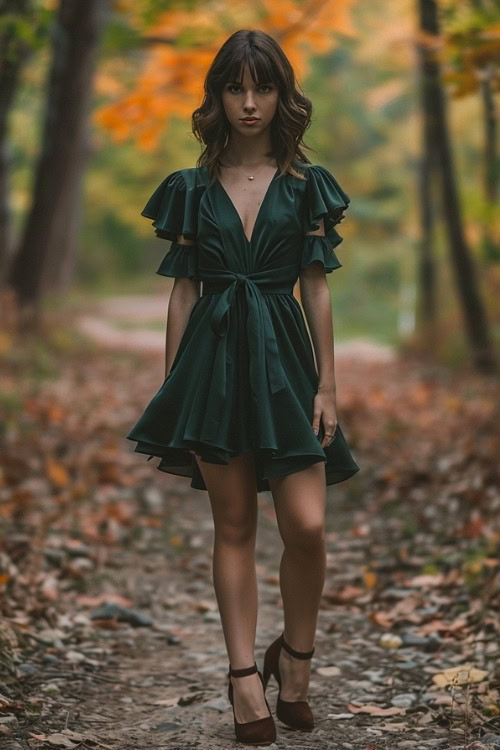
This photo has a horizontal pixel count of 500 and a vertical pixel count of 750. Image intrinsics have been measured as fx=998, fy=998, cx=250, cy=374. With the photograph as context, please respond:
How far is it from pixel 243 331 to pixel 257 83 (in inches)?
30.7

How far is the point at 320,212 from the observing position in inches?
123

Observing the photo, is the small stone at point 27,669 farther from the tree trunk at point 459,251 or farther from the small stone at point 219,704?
the tree trunk at point 459,251

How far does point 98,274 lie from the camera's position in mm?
40719

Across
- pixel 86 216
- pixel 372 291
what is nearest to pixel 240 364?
pixel 372 291

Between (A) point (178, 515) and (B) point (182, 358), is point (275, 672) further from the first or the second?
(A) point (178, 515)

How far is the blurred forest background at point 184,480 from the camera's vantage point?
12.2 feet

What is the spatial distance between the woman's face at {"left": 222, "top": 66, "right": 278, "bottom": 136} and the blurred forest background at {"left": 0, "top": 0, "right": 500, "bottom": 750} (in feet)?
2.03

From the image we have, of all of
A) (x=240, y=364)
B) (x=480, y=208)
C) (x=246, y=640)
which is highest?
(x=480, y=208)

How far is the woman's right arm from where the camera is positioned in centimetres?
329

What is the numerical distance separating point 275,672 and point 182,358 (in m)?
1.11

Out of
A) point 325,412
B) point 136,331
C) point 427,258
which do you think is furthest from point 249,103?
point 136,331

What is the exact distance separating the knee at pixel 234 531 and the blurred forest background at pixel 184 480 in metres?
0.61

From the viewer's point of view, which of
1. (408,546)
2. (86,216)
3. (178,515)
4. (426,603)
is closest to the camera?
(426,603)

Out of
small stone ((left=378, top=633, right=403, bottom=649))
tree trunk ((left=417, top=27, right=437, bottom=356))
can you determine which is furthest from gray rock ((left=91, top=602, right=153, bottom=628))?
tree trunk ((left=417, top=27, right=437, bottom=356))
